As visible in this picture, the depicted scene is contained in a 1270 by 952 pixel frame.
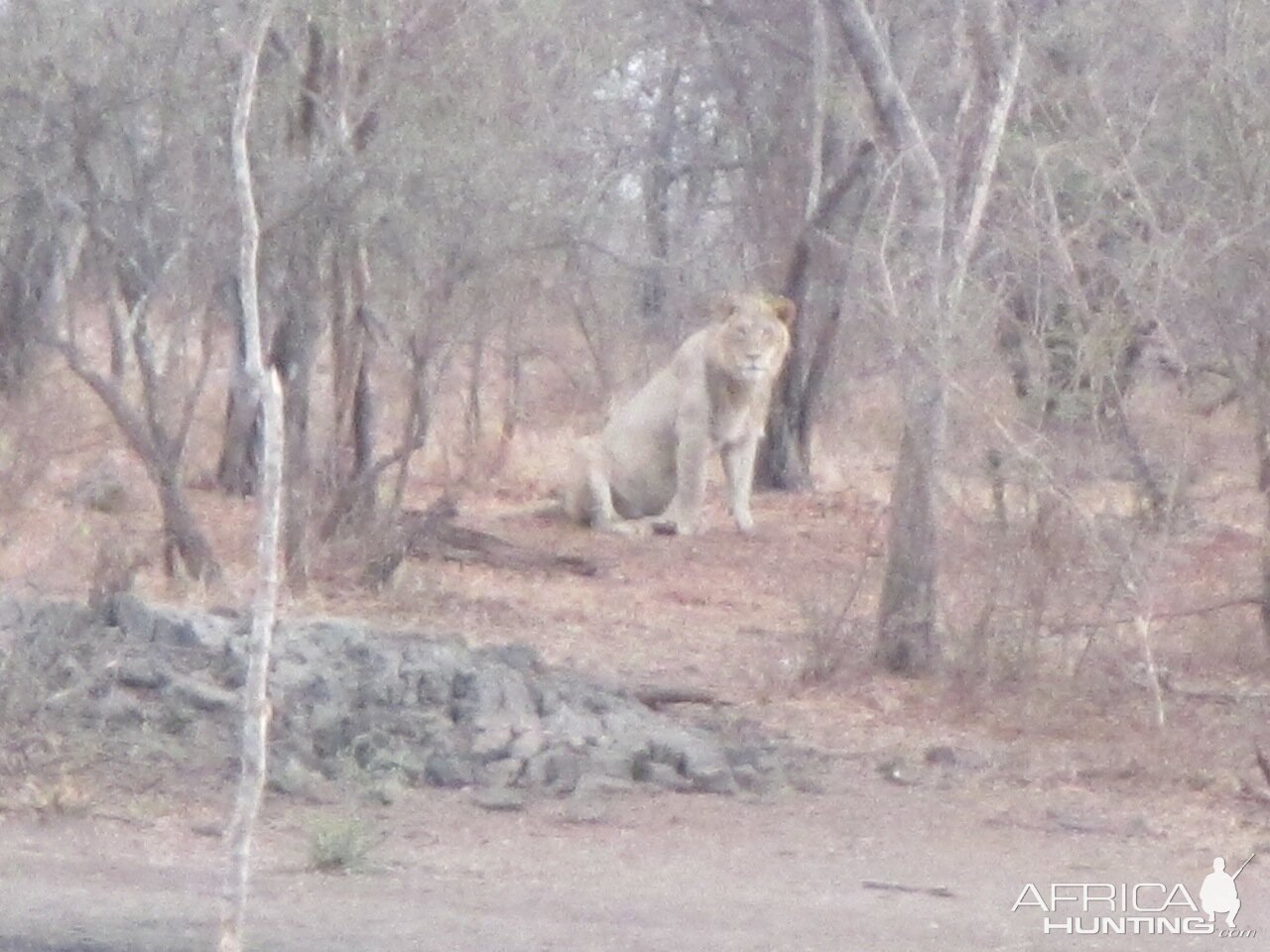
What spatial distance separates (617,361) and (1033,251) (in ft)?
41.0

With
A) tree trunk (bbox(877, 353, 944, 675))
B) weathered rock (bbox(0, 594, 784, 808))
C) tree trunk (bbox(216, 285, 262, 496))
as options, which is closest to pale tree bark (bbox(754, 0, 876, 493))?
tree trunk (bbox(216, 285, 262, 496))

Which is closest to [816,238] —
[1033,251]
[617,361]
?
[617,361]

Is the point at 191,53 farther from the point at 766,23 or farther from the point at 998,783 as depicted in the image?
the point at 766,23

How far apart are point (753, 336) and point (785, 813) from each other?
27.2 ft

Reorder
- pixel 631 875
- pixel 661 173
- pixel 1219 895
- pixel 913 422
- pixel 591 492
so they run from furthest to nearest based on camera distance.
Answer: pixel 661 173, pixel 591 492, pixel 913 422, pixel 631 875, pixel 1219 895

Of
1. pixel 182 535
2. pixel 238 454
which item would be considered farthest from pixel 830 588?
pixel 238 454

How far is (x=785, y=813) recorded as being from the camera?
8828mm

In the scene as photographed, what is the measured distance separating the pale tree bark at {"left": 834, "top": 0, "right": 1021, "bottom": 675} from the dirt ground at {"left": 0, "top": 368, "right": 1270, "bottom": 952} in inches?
7.1

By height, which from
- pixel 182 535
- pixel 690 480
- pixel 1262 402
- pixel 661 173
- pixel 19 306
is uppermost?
pixel 661 173

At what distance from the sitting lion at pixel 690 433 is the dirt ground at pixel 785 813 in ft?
12.0

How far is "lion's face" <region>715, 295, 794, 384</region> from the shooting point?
1681 centimetres

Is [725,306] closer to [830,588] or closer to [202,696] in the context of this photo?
[830,588]

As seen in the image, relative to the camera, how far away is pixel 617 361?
22.2 metres

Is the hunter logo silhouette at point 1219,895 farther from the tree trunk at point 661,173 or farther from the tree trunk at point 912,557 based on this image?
the tree trunk at point 661,173
